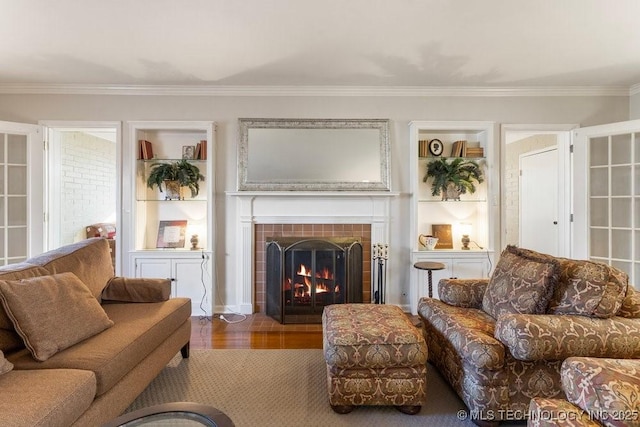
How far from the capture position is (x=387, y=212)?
3.60 meters

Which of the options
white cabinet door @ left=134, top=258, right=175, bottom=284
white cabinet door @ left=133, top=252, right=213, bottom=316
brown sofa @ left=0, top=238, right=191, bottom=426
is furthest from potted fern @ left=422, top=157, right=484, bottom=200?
white cabinet door @ left=134, top=258, right=175, bottom=284

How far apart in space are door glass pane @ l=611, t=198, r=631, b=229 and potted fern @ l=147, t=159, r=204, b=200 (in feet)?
14.4

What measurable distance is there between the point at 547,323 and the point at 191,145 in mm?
3566

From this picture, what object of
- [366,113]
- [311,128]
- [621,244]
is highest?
[366,113]

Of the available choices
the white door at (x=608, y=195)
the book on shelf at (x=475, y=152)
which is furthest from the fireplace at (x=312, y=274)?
the white door at (x=608, y=195)

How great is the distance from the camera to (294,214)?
3590 millimetres

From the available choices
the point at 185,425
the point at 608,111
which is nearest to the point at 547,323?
the point at 185,425

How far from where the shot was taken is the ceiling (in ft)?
7.20

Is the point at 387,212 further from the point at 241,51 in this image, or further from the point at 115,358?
the point at 115,358

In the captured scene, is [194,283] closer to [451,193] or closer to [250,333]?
[250,333]

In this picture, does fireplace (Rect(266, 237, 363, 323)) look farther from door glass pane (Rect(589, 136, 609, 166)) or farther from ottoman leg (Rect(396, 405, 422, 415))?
door glass pane (Rect(589, 136, 609, 166))

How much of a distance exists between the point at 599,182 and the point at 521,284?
7.95 feet

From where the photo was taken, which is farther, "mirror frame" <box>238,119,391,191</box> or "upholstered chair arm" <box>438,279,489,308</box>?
"mirror frame" <box>238,119,391,191</box>

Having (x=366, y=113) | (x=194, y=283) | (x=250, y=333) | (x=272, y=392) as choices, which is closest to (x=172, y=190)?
(x=194, y=283)
